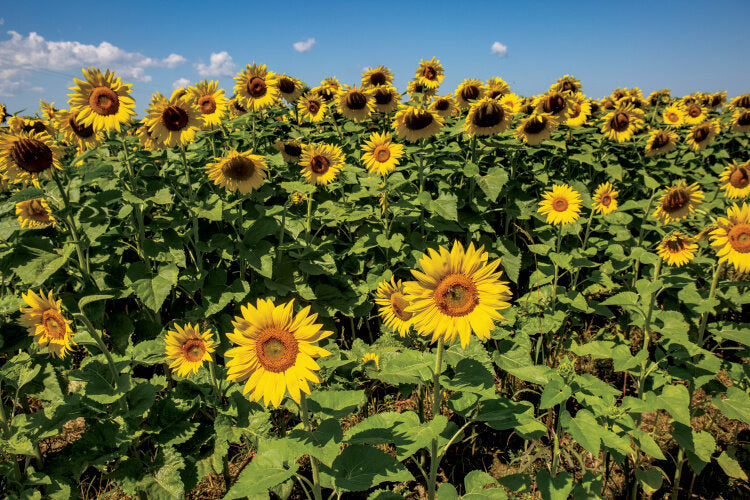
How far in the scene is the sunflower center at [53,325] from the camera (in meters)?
2.44

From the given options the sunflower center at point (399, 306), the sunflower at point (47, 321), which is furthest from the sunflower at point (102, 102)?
the sunflower center at point (399, 306)

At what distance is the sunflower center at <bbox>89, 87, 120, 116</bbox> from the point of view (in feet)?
10.7

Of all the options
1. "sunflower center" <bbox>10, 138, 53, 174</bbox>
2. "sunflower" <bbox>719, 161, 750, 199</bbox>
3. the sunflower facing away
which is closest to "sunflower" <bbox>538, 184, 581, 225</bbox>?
"sunflower" <bbox>719, 161, 750, 199</bbox>

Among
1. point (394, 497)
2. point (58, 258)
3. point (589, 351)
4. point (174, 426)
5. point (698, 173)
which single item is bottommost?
point (394, 497)

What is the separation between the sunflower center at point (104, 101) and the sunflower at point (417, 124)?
285cm

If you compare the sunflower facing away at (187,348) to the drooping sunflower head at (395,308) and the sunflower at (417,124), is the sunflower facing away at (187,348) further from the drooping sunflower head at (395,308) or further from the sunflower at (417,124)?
the sunflower at (417,124)

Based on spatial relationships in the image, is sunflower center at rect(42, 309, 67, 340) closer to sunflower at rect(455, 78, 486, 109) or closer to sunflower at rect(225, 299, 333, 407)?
sunflower at rect(225, 299, 333, 407)

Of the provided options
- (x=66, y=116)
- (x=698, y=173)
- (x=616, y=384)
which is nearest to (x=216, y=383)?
(x=66, y=116)

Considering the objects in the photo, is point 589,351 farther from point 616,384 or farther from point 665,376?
point 616,384

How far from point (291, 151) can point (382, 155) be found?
1.05 m

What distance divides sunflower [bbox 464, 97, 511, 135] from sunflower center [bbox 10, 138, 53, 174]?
3.92 meters

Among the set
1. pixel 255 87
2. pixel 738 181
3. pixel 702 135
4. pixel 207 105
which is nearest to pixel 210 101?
pixel 207 105

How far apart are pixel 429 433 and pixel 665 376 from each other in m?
2.23

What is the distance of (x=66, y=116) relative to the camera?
3.47 meters
